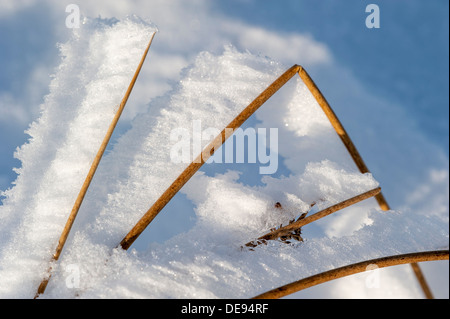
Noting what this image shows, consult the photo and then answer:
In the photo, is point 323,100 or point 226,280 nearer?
point 226,280

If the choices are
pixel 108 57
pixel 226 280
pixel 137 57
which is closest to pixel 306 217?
pixel 226 280

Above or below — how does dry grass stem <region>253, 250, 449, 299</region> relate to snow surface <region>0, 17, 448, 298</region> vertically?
below

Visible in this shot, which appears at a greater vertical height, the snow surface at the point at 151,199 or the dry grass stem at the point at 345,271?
the snow surface at the point at 151,199

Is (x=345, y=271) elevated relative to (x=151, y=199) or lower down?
lower down

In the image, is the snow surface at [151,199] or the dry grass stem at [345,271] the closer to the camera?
the dry grass stem at [345,271]

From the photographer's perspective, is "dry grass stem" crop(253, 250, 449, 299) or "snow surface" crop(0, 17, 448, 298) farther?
"snow surface" crop(0, 17, 448, 298)

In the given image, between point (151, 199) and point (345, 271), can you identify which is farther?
point (151, 199)

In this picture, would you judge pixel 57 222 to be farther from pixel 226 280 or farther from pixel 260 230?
pixel 260 230

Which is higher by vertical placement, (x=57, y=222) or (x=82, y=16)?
(x=82, y=16)
